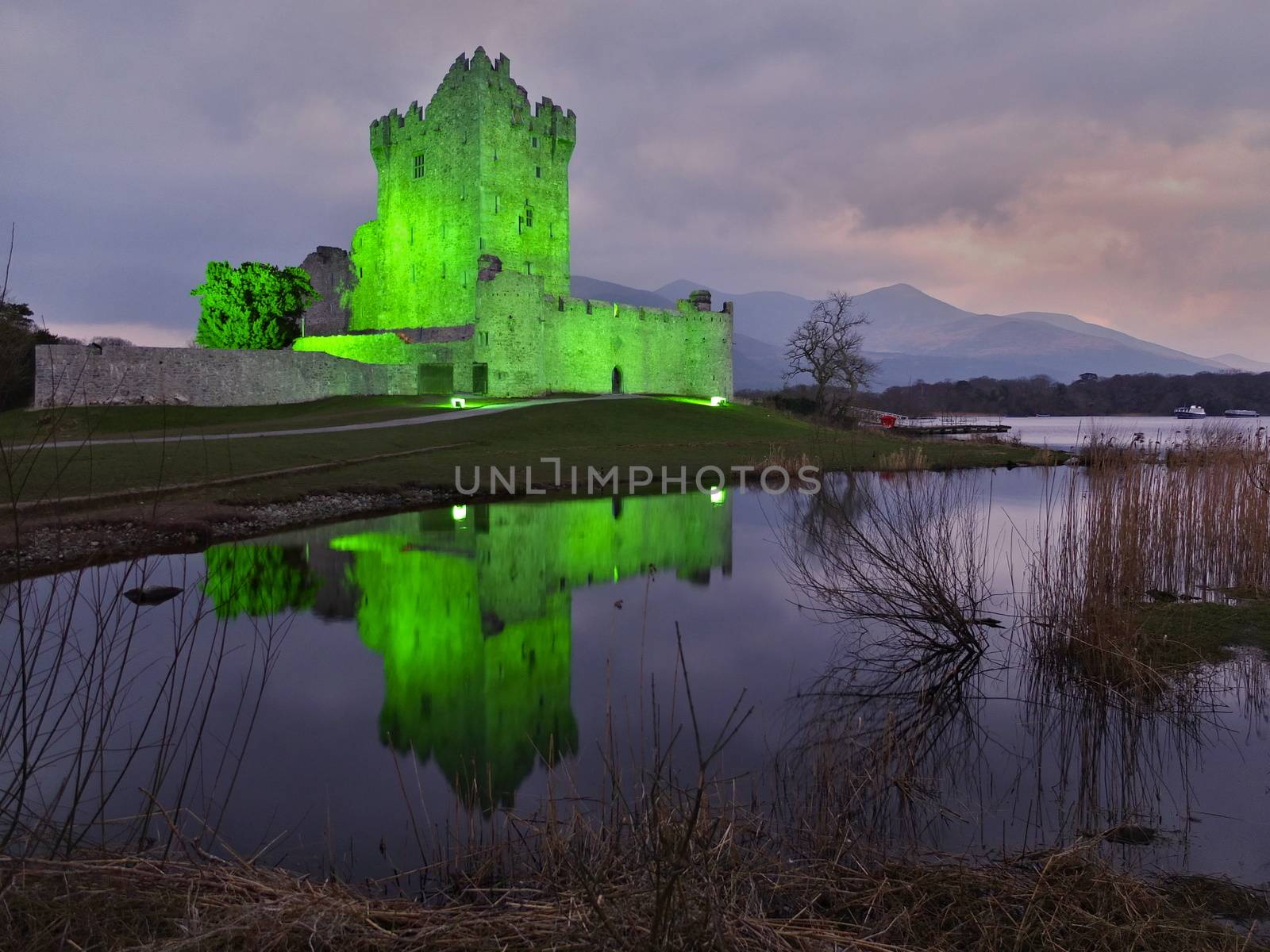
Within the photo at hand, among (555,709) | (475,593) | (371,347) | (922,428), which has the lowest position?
(555,709)

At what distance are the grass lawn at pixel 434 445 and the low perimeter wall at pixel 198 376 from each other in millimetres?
1363

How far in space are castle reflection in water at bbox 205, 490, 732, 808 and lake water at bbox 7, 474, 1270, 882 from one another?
48 millimetres

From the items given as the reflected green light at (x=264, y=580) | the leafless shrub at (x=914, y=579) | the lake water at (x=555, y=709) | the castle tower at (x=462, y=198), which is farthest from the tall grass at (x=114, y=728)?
the castle tower at (x=462, y=198)

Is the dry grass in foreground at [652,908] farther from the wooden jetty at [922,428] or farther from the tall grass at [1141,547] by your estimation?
the wooden jetty at [922,428]

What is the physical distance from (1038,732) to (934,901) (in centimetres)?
290

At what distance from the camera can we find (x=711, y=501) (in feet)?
67.3

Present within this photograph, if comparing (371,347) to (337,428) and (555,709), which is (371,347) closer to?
(337,428)

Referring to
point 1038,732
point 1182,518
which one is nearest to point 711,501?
point 1182,518

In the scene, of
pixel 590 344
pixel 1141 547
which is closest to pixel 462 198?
pixel 590 344

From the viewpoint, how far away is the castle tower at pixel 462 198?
145ft

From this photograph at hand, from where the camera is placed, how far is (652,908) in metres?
2.85

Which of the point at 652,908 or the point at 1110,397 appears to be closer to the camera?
the point at 652,908

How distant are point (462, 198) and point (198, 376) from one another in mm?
19059

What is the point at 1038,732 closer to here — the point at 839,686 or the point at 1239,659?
the point at 839,686
